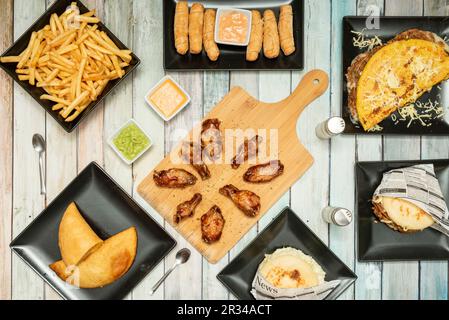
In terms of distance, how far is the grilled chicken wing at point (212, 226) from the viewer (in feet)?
7.84

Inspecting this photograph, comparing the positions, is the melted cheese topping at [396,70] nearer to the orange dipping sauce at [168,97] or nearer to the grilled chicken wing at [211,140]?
the grilled chicken wing at [211,140]

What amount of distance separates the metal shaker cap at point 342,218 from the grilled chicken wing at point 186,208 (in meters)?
0.74

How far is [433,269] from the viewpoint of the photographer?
252cm

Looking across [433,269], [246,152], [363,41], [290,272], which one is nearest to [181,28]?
[246,152]

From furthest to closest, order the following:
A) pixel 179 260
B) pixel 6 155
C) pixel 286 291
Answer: pixel 6 155 → pixel 179 260 → pixel 286 291

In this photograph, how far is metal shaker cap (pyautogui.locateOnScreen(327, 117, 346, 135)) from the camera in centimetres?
228

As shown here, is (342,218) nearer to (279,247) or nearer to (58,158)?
(279,247)

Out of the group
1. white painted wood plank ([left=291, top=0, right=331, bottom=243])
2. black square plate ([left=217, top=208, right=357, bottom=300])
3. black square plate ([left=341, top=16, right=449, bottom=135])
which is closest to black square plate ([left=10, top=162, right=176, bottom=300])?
black square plate ([left=217, top=208, right=357, bottom=300])

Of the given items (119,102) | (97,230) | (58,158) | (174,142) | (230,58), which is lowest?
(97,230)

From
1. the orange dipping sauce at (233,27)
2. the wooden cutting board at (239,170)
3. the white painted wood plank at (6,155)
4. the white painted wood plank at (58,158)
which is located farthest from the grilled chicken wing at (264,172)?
the white painted wood plank at (6,155)

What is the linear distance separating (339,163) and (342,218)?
1.18ft

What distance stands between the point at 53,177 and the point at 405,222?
1.95 metres

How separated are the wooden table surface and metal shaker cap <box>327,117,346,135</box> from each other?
224 millimetres
